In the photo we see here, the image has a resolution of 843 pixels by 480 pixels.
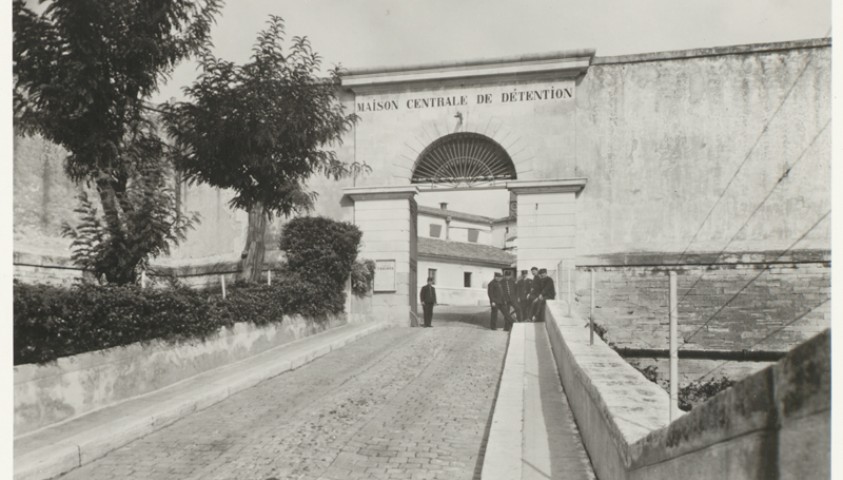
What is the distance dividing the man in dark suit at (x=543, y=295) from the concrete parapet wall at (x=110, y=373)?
7286 mm

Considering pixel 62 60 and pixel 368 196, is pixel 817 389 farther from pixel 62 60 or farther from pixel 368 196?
pixel 368 196

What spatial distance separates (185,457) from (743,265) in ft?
46.0

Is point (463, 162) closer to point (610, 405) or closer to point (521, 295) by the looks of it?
point (521, 295)

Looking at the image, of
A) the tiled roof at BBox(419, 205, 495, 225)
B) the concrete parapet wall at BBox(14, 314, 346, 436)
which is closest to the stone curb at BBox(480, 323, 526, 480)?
the concrete parapet wall at BBox(14, 314, 346, 436)

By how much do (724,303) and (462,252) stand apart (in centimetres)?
2739

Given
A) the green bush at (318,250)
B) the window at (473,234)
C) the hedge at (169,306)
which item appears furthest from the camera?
the window at (473,234)

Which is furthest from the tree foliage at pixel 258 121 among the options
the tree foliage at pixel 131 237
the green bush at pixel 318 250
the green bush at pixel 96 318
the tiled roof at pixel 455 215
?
the tiled roof at pixel 455 215

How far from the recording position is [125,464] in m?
5.59

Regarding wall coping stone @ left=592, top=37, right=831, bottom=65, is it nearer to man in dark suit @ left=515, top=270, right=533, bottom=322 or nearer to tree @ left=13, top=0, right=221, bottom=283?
man in dark suit @ left=515, top=270, right=533, bottom=322

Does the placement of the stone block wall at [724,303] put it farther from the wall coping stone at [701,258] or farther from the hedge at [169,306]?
the hedge at [169,306]

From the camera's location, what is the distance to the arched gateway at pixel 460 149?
16.7 m

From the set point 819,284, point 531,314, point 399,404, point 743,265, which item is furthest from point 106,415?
point 819,284

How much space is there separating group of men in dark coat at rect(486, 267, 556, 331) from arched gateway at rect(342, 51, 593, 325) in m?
0.61

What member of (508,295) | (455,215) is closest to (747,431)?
(508,295)
